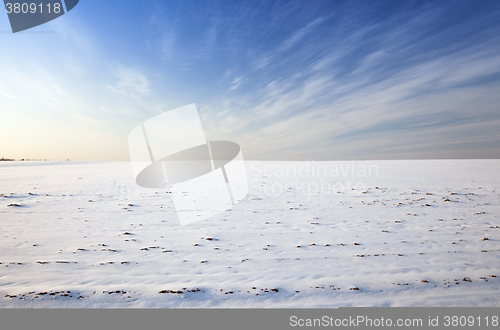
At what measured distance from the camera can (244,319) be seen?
13.0 feet

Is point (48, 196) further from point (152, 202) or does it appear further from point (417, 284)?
point (417, 284)

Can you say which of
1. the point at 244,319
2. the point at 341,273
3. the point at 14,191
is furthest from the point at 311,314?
the point at 14,191

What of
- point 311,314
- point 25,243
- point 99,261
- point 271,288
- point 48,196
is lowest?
point 311,314

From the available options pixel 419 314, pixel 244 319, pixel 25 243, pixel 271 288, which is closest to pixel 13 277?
pixel 25 243

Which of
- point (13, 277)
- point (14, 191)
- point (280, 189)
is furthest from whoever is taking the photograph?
point (280, 189)

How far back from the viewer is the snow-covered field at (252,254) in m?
4.45

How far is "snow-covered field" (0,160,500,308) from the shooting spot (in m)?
4.45

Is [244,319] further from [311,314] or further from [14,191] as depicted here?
[14,191]

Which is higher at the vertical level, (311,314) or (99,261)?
(99,261)

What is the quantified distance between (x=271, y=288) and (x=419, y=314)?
2835 mm

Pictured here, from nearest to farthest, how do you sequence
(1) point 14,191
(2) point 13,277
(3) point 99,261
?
1. (2) point 13,277
2. (3) point 99,261
3. (1) point 14,191

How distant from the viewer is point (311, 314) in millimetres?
4062

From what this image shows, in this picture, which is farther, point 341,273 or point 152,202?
point 152,202

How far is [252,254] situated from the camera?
654 centimetres
